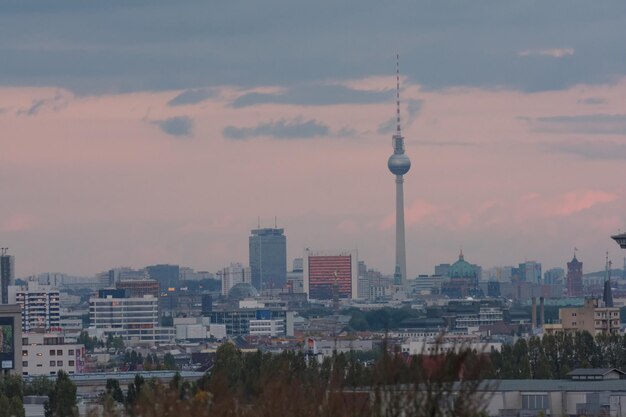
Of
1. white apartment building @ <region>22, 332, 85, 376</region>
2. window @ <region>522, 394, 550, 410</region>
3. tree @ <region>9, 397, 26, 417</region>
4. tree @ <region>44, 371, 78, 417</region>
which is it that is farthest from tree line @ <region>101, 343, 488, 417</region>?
white apartment building @ <region>22, 332, 85, 376</region>

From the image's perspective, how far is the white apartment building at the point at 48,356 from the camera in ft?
531

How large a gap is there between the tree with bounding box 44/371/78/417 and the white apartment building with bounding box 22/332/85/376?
247 ft

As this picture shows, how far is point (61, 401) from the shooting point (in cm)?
8244

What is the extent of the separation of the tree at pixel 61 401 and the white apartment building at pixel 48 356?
75.3 meters

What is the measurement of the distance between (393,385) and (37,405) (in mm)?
54024

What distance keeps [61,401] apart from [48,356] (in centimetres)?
8230

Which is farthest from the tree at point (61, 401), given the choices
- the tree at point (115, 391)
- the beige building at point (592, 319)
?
the beige building at point (592, 319)

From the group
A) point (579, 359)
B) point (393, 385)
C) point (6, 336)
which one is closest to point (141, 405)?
point (393, 385)

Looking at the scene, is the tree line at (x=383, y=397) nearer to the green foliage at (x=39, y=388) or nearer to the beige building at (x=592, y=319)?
the green foliage at (x=39, y=388)

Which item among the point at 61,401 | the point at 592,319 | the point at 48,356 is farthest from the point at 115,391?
the point at 48,356

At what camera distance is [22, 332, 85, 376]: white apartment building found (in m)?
162

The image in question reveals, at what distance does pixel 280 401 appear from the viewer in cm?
4031

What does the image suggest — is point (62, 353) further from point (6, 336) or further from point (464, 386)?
point (464, 386)

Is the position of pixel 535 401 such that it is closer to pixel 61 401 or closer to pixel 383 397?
pixel 61 401
